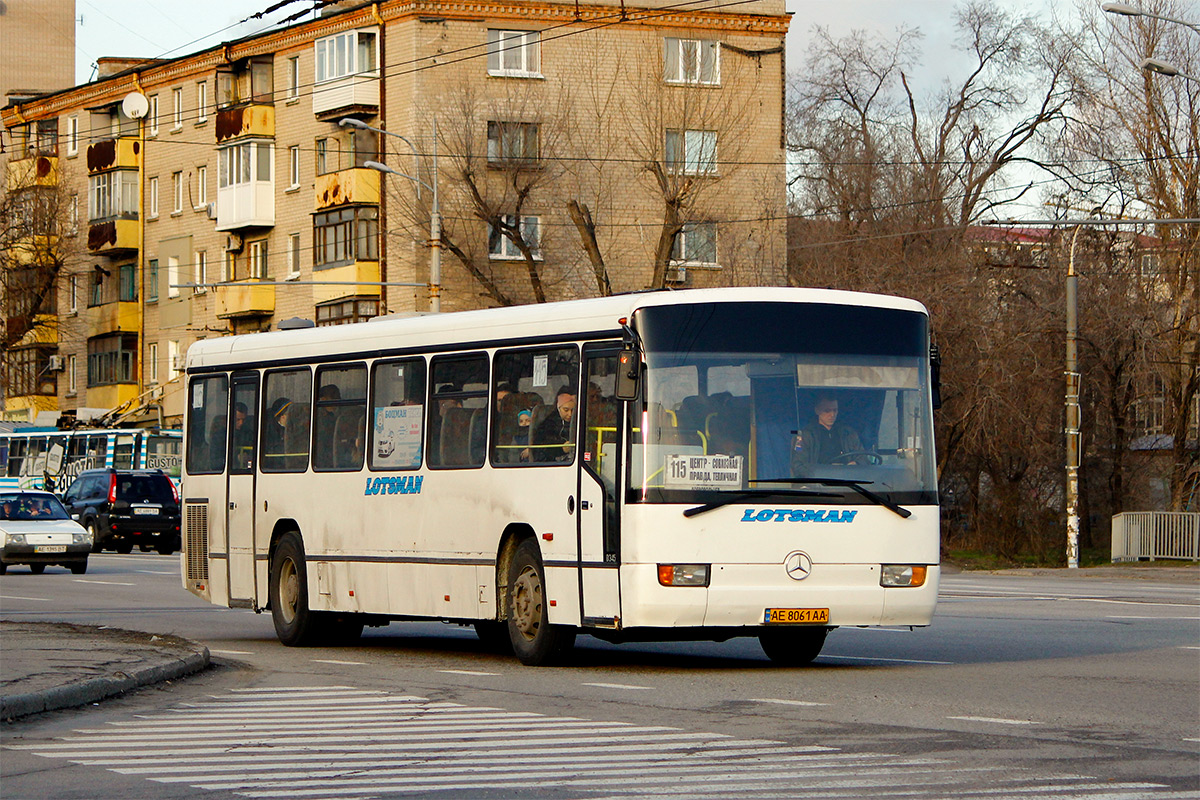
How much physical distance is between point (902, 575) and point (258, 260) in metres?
57.1

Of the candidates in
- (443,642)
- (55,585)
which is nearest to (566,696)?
(443,642)

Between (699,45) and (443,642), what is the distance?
4332 centimetres

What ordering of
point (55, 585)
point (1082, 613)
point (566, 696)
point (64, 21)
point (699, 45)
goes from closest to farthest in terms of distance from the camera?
point (566, 696) < point (1082, 613) < point (55, 585) < point (699, 45) < point (64, 21)

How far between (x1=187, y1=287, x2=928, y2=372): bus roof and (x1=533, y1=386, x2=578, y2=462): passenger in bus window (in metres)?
0.51

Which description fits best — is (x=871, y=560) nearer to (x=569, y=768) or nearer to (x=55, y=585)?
(x=569, y=768)

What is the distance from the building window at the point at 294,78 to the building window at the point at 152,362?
1328 cm

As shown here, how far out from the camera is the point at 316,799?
8734mm

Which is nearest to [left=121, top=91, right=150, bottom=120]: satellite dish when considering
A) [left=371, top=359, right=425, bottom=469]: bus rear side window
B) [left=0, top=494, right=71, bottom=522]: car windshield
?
[left=0, top=494, right=71, bottom=522]: car windshield

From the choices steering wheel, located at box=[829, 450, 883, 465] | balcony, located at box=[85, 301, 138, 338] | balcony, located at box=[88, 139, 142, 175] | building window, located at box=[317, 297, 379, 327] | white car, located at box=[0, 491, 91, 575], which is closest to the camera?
steering wheel, located at box=[829, 450, 883, 465]

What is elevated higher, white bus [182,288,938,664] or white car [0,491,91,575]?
white bus [182,288,938,664]

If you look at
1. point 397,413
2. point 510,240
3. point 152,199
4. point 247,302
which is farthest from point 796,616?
point 152,199

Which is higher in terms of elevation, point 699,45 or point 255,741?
point 699,45

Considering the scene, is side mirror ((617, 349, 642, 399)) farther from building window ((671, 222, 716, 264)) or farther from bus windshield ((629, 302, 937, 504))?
building window ((671, 222, 716, 264))

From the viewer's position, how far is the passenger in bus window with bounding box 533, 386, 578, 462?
599 inches
